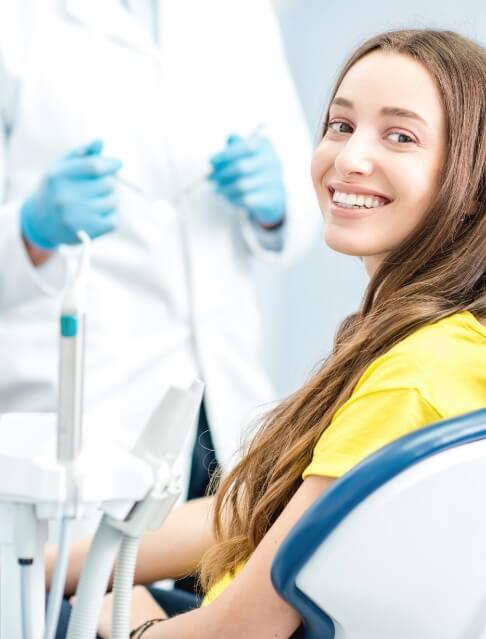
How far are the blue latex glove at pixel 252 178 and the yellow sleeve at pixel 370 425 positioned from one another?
92 centimetres

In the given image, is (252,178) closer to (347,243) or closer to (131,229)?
(131,229)

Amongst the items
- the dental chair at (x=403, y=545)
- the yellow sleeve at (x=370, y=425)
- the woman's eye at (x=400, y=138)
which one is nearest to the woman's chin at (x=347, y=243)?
the woman's eye at (x=400, y=138)

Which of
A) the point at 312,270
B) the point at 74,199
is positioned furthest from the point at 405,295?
→ the point at 312,270

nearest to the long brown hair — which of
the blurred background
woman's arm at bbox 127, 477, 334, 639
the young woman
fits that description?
the young woman

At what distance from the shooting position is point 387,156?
0.94m

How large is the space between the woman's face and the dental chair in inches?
12.6

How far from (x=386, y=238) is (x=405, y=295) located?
72 mm

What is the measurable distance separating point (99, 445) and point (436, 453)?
23 cm

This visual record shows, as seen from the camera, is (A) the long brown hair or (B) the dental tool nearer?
(B) the dental tool

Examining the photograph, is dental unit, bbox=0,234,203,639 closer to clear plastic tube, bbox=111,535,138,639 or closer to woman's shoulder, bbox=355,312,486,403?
clear plastic tube, bbox=111,535,138,639

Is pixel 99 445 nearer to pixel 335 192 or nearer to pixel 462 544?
pixel 462 544

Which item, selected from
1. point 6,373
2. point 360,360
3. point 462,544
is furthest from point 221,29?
point 462,544

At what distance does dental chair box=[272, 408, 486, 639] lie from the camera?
2.19ft

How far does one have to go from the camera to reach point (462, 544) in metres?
0.70
